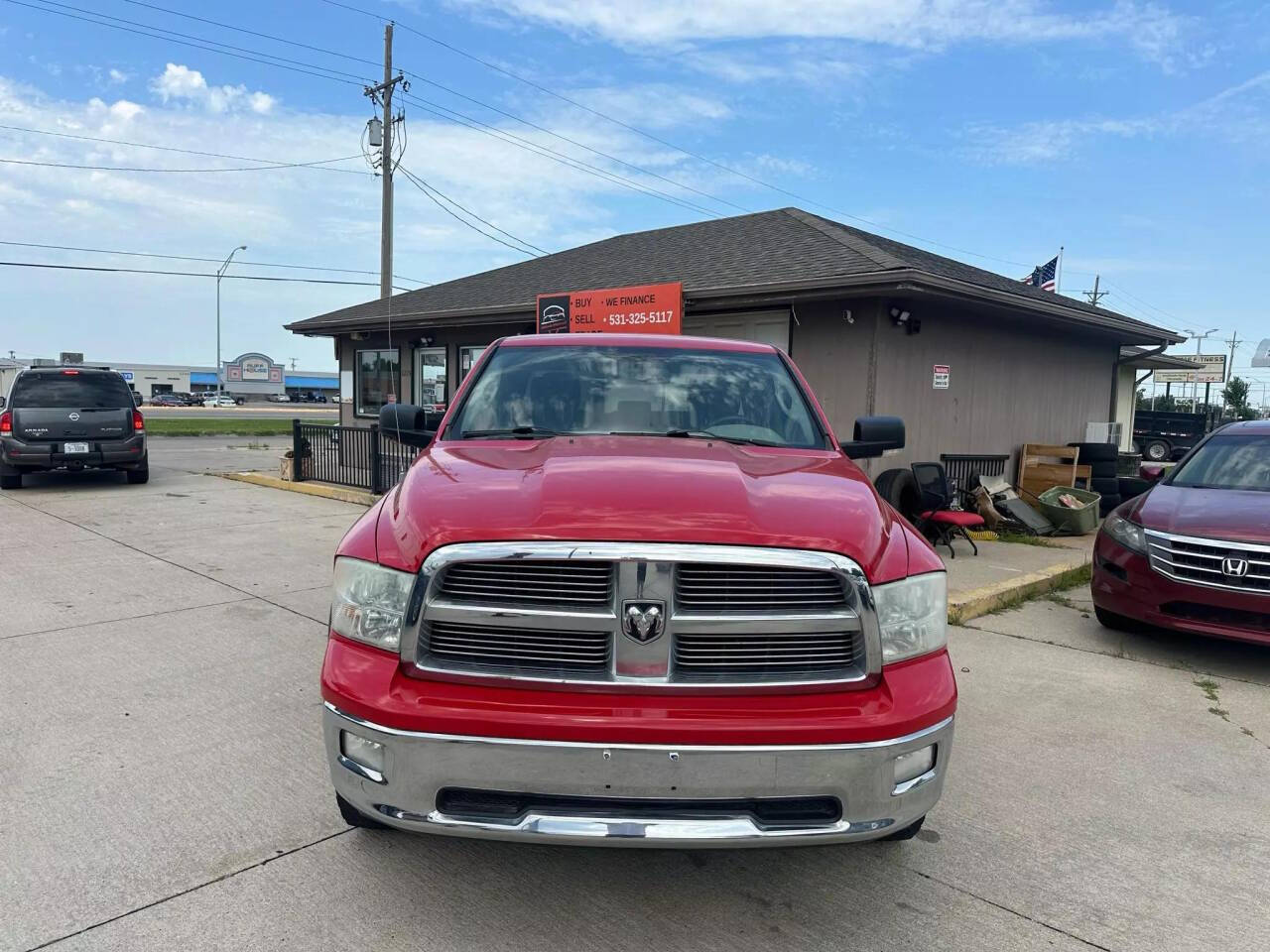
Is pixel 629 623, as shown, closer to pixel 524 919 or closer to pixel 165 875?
pixel 524 919

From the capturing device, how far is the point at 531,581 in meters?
2.29

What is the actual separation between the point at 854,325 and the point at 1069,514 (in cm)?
356

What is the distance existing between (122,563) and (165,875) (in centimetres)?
570

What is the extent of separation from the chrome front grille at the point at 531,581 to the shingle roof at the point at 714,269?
7370 millimetres

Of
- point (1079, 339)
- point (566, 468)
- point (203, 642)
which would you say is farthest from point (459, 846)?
point (1079, 339)

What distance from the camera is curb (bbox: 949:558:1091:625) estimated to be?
628 centimetres

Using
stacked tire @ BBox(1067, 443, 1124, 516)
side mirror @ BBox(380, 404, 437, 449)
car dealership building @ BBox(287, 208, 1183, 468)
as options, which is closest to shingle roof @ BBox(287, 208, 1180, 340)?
car dealership building @ BBox(287, 208, 1183, 468)

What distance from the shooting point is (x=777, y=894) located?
2.75 metres

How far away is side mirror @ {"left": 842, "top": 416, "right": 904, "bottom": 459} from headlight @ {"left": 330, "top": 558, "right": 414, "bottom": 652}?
97.2 inches

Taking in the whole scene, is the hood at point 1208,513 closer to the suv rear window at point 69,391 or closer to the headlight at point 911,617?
the headlight at point 911,617

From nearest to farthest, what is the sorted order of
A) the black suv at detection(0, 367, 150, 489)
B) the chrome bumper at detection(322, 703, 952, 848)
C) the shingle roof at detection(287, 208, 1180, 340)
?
the chrome bumper at detection(322, 703, 952, 848), the shingle roof at detection(287, 208, 1180, 340), the black suv at detection(0, 367, 150, 489)

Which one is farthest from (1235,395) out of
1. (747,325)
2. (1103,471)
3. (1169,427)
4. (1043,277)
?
(747,325)

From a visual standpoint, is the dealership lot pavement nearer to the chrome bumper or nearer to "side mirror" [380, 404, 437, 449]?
the chrome bumper

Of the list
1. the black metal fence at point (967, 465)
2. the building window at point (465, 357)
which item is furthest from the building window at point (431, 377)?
the black metal fence at point (967, 465)
